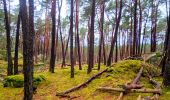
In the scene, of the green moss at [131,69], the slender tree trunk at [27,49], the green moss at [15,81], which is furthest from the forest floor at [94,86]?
the slender tree trunk at [27,49]

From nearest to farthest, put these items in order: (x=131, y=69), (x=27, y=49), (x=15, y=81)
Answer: (x=27, y=49)
(x=131, y=69)
(x=15, y=81)

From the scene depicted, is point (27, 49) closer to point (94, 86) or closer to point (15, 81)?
point (94, 86)

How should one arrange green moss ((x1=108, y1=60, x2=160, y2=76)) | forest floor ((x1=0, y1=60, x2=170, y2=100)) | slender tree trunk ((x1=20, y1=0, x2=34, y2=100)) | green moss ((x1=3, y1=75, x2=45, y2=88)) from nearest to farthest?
slender tree trunk ((x1=20, y1=0, x2=34, y2=100))
forest floor ((x1=0, y1=60, x2=170, y2=100))
green moss ((x1=108, y1=60, x2=160, y2=76))
green moss ((x1=3, y1=75, x2=45, y2=88))

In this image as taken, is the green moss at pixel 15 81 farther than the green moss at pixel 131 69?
Yes

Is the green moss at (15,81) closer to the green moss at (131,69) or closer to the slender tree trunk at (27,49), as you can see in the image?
the green moss at (131,69)

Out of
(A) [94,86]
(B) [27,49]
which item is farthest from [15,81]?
(B) [27,49]

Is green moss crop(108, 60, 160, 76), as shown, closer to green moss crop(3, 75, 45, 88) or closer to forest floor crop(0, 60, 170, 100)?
forest floor crop(0, 60, 170, 100)

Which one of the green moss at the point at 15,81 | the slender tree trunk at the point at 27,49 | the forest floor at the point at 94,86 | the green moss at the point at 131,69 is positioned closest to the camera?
the slender tree trunk at the point at 27,49

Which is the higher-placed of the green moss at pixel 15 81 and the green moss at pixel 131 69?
the green moss at pixel 131 69

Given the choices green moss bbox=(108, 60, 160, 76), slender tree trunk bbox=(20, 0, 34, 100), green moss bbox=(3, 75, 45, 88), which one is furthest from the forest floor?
slender tree trunk bbox=(20, 0, 34, 100)

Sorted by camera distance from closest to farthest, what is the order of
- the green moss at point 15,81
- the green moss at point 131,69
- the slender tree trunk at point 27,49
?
the slender tree trunk at point 27,49
the green moss at point 131,69
the green moss at point 15,81

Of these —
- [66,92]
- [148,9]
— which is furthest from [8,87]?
[148,9]

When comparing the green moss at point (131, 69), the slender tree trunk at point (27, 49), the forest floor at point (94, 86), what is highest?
the slender tree trunk at point (27, 49)

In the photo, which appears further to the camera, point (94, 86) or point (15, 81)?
point (15, 81)
